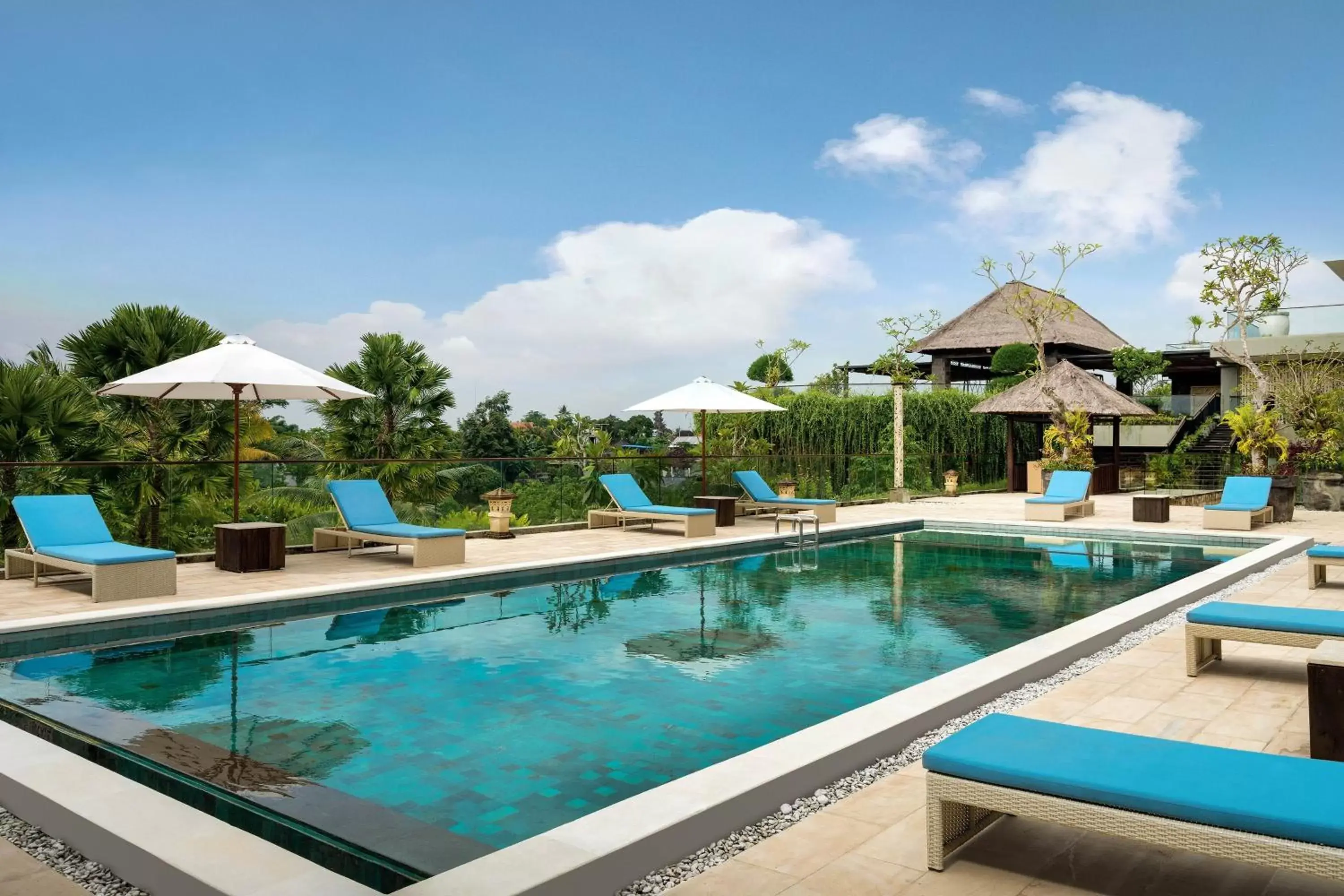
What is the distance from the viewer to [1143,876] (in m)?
2.62

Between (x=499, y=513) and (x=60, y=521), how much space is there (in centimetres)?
482

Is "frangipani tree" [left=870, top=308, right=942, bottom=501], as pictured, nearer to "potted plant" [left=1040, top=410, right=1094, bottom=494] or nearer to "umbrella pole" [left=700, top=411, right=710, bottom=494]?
"potted plant" [left=1040, top=410, right=1094, bottom=494]

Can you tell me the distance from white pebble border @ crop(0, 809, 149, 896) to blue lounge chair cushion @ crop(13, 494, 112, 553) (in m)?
5.12

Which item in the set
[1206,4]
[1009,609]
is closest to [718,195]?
[1206,4]

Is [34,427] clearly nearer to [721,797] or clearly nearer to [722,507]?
[722,507]

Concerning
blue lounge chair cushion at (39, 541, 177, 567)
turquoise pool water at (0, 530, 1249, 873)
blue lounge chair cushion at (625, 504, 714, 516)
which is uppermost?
blue lounge chair cushion at (625, 504, 714, 516)

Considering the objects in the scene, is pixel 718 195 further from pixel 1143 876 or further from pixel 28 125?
pixel 1143 876

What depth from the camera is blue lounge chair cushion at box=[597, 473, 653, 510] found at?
12.4 metres

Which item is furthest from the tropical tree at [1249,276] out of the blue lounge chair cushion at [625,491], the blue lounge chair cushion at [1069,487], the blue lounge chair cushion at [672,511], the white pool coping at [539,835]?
the white pool coping at [539,835]

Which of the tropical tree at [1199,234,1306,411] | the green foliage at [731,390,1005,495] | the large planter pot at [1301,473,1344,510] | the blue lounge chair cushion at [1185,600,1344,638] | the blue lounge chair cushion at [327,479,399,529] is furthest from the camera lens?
the green foliage at [731,390,1005,495]

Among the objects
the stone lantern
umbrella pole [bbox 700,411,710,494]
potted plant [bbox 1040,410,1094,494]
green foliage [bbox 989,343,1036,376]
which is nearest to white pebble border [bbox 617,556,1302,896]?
the stone lantern

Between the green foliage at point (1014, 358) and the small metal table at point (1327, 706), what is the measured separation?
1072 inches

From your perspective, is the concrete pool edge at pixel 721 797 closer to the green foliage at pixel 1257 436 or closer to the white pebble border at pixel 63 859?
the white pebble border at pixel 63 859

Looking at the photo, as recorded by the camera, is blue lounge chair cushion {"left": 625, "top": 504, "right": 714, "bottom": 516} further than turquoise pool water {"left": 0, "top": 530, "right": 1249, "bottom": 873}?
Yes
